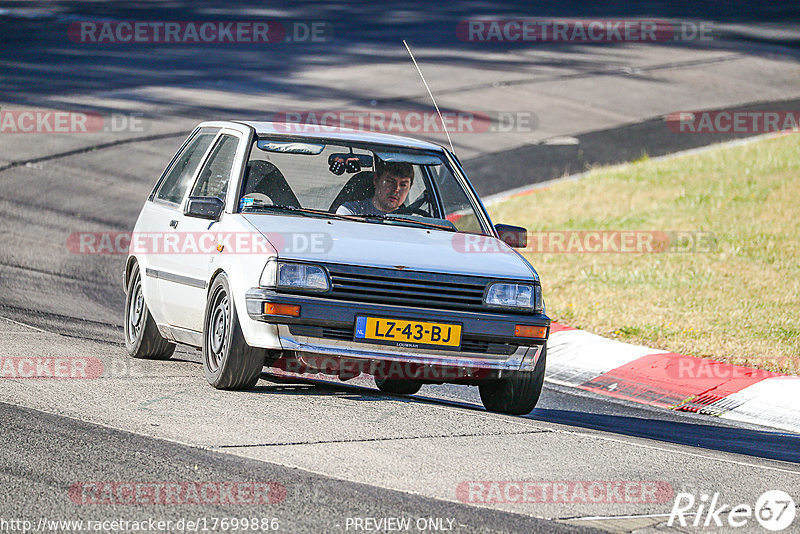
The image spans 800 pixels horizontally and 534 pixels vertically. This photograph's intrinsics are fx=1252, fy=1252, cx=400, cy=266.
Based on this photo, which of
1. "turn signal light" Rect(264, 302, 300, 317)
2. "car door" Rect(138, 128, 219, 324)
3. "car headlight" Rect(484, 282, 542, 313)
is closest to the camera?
"turn signal light" Rect(264, 302, 300, 317)

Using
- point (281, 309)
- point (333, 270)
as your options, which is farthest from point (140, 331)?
point (333, 270)

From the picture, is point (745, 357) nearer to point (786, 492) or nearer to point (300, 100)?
point (786, 492)

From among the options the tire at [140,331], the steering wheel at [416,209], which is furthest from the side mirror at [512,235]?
the tire at [140,331]

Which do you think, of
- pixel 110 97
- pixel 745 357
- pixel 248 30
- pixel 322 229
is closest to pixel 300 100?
pixel 110 97

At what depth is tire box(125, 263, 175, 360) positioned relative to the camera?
856cm

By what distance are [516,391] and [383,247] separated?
1.26 metres

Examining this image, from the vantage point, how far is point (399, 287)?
6883mm

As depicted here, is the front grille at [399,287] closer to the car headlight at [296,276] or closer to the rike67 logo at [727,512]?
the car headlight at [296,276]

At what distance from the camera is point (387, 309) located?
22.4ft

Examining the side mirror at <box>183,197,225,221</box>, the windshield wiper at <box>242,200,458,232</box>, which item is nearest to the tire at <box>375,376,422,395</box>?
the windshield wiper at <box>242,200,458,232</box>

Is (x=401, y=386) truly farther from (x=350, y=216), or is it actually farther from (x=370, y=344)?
(x=370, y=344)

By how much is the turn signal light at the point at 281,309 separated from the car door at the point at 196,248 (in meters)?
0.89

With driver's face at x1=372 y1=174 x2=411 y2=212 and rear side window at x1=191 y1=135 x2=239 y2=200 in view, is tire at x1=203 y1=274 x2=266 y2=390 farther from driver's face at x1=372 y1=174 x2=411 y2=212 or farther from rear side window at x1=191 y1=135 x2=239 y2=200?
driver's face at x1=372 y1=174 x2=411 y2=212

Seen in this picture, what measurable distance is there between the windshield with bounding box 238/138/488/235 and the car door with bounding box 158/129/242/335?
23 centimetres
